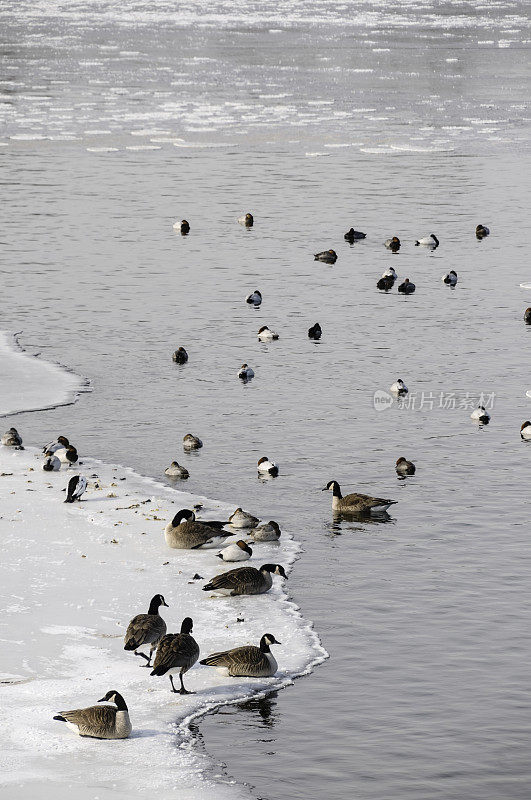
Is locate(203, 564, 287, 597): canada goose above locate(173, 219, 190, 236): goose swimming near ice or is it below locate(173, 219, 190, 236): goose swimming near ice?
below

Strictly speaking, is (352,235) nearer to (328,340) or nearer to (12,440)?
(328,340)

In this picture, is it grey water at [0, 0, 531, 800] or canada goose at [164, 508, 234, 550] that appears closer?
grey water at [0, 0, 531, 800]

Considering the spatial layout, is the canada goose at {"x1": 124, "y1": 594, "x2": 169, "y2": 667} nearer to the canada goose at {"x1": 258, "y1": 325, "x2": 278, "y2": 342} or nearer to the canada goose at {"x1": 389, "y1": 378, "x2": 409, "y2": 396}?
the canada goose at {"x1": 389, "y1": 378, "x2": 409, "y2": 396}

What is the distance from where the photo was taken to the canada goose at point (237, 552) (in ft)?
72.1

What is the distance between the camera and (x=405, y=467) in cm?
2673

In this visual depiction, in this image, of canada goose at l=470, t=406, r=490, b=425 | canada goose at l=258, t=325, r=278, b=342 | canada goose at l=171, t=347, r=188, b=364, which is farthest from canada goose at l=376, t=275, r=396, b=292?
canada goose at l=470, t=406, r=490, b=425

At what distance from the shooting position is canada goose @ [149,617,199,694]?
1748 cm

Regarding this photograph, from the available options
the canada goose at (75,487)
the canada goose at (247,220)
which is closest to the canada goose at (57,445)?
the canada goose at (75,487)

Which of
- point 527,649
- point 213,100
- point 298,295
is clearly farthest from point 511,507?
point 213,100

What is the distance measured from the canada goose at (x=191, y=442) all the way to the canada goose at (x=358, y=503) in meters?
4.24

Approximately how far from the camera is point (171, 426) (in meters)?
30.2

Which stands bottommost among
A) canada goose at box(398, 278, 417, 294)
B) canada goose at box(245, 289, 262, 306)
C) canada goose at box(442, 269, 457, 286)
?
canada goose at box(245, 289, 262, 306)

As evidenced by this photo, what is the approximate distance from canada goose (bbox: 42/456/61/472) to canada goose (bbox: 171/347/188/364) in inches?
351

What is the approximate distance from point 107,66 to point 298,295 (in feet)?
197
